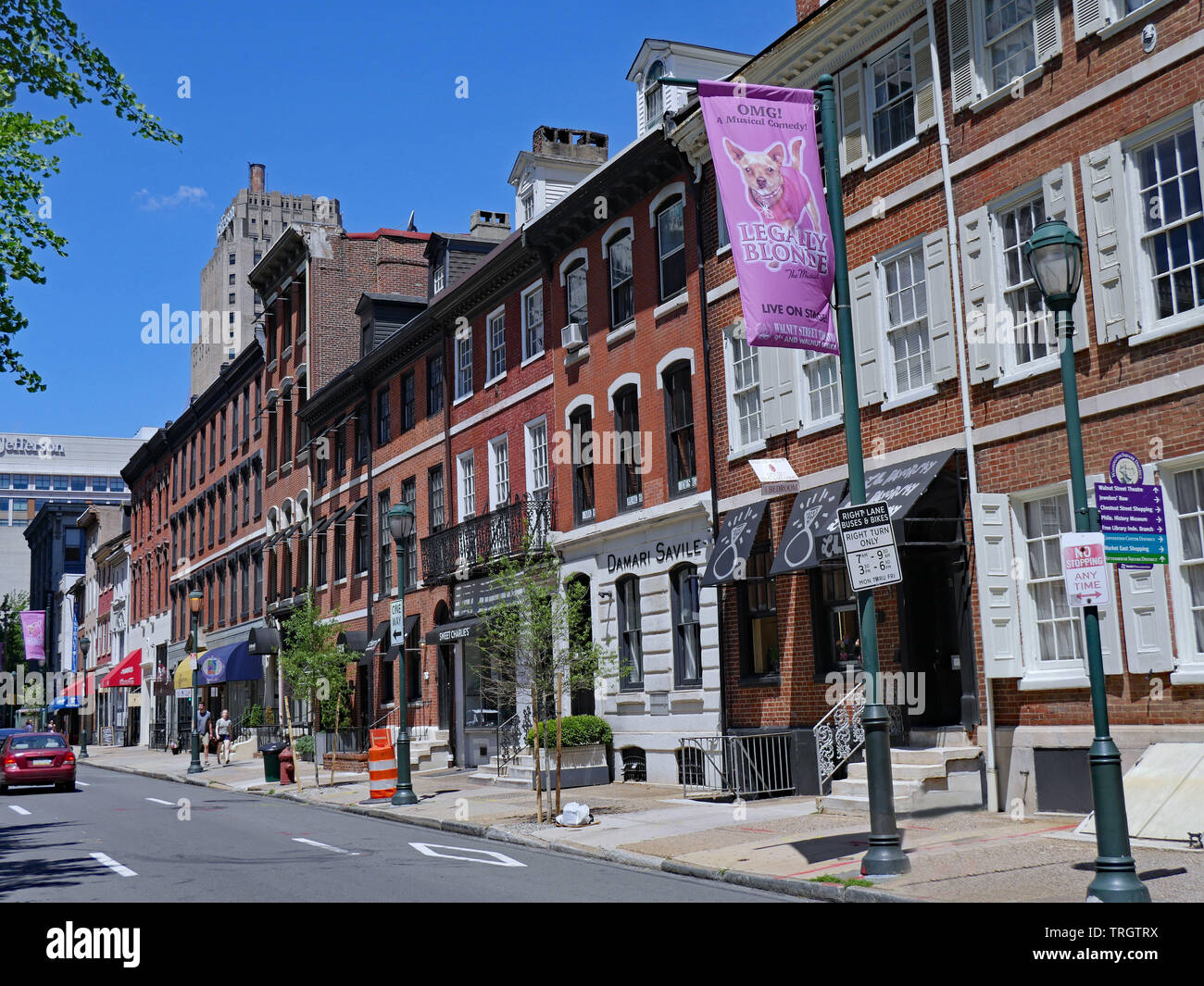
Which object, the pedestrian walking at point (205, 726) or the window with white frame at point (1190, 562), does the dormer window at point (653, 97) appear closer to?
the window with white frame at point (1190, 562)

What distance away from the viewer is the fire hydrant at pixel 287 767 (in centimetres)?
2889

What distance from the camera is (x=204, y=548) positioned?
5572cm

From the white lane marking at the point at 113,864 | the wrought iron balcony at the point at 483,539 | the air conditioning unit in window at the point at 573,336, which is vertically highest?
the air conditioning unit in window at the point at 573,336

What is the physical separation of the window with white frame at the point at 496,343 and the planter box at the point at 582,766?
9773 millimetres

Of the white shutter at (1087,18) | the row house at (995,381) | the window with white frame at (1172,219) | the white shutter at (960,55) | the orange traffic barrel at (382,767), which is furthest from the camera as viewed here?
the orange traffic barrel at (382,767)

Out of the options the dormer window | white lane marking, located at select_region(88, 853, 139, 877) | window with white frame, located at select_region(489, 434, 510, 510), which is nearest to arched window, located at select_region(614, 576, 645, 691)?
window with white frame, located at select_region(489, 434, 510, 510)

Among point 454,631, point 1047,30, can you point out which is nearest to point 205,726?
point 454,631

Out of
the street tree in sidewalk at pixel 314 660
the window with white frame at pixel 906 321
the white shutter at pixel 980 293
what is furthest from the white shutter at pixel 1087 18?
the street tree in sidewalk at pixel 314 660

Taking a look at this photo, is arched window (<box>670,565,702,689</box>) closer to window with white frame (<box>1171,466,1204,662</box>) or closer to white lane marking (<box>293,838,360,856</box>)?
white lane marking (<box>293,838,360,856</box>)

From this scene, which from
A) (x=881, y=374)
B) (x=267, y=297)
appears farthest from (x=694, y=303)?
(x=267, y=297)

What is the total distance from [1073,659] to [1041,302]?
168 inches

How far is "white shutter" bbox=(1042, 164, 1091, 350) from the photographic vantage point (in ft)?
47.5

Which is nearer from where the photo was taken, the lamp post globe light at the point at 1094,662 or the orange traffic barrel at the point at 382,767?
the lamp post globe light at the point at 1094,662

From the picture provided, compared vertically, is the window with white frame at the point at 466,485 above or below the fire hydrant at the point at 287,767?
above
